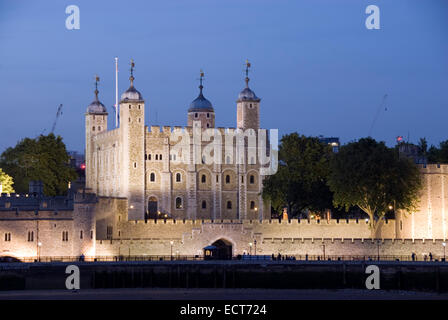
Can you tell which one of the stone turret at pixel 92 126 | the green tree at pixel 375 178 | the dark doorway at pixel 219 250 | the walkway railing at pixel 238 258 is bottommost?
the walkway railing at pixel 238 258

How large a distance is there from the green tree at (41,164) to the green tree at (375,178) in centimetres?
2984

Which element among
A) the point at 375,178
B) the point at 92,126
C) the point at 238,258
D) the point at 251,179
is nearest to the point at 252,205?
the point at 251,179

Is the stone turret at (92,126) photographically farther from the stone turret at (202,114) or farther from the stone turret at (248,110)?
the stone turret at (248,110)

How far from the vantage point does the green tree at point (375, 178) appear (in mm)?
95812

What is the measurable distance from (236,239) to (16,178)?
28.6 metres

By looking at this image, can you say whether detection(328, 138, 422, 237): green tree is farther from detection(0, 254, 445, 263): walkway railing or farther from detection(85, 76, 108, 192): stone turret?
detection(85, 76, 108, 192): stone turret

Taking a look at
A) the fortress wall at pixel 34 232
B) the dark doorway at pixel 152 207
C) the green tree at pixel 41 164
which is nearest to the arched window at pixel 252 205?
A: the dark doorway at pixel 152 207

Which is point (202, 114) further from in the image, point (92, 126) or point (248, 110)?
point (92, 126)

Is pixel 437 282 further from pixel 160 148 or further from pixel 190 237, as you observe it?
pixel 160 148

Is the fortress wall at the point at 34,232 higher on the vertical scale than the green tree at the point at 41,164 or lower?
lower

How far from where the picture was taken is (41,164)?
11725 centimetres

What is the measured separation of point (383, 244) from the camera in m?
94.7

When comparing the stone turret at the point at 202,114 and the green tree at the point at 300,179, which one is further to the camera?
the stone turret at the point at 202,114
